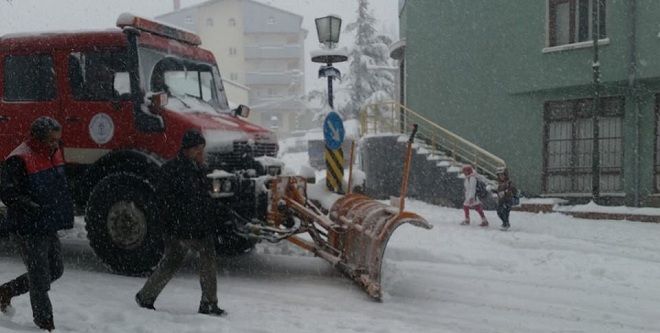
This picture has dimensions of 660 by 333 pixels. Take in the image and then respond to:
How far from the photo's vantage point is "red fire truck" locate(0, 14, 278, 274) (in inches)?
282

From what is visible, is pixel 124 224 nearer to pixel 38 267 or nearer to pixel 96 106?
pixel 96 106

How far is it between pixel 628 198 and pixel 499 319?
1068 cm

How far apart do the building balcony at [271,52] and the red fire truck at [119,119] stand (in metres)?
55.9

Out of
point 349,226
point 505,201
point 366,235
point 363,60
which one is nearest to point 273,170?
point 349,226

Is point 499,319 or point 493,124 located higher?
point 493,124

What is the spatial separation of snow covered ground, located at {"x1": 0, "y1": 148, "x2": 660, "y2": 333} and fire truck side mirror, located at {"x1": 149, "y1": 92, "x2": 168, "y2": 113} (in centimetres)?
214

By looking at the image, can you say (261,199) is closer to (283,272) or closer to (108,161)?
(283,272)

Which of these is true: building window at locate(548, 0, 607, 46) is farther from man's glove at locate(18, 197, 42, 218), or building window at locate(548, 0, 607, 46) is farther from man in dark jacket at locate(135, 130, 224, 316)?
man's glove at locate(18, 197, 42, 218)

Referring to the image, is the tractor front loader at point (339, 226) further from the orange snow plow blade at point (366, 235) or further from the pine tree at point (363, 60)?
the pine tree at point (363, 60)

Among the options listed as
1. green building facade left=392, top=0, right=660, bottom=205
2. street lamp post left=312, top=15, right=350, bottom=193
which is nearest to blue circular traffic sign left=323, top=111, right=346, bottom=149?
street lamp post left=312, top=15, right=350, bottom=193

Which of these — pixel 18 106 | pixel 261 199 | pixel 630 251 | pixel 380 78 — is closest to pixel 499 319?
pixel 261 199

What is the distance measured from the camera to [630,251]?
31.9 ft

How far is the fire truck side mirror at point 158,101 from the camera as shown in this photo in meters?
7.16

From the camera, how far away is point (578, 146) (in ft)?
51.3
